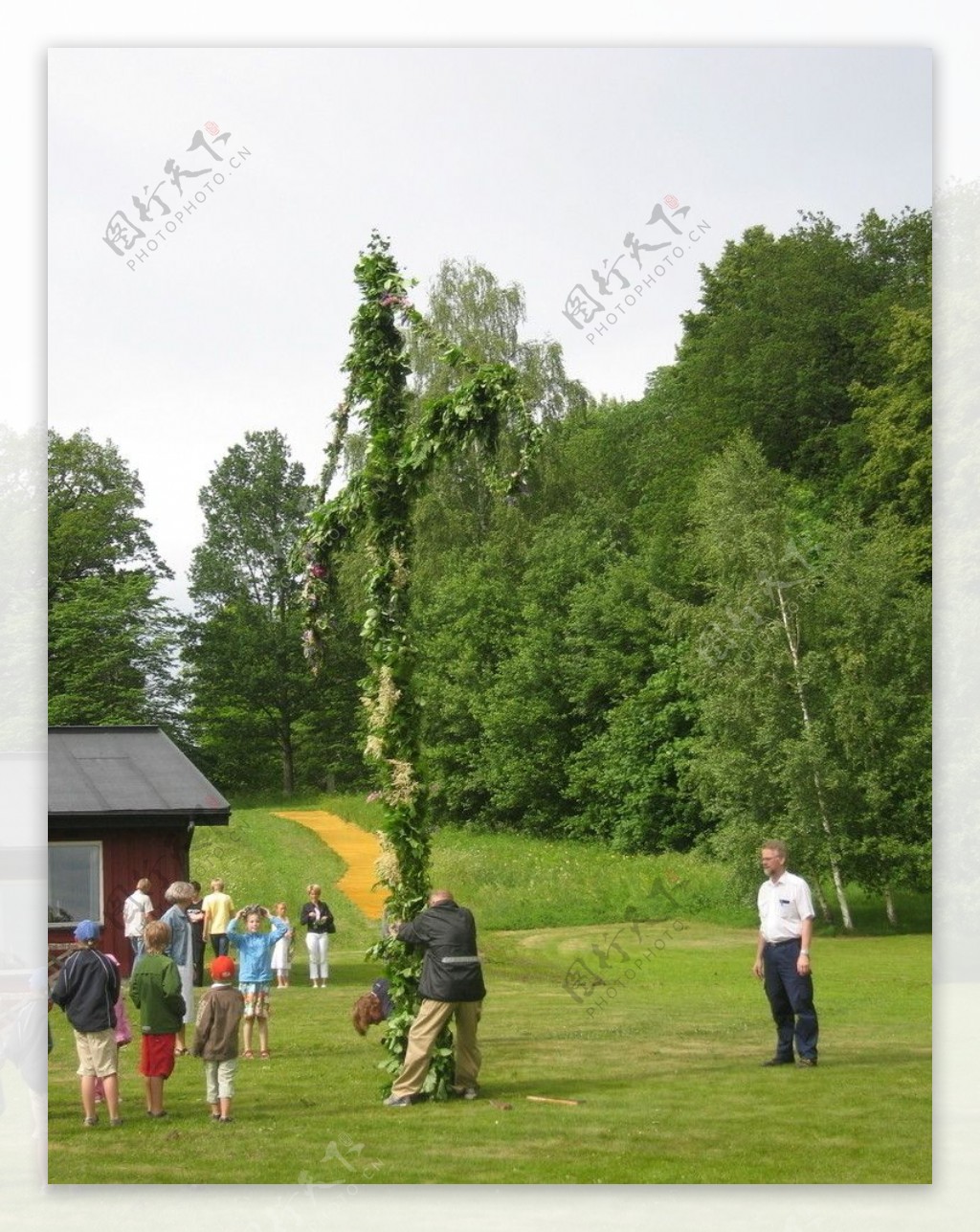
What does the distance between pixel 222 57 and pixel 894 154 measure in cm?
650

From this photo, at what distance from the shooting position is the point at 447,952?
10.9 meters

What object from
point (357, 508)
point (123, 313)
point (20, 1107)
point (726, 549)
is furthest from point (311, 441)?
point (726, 549)

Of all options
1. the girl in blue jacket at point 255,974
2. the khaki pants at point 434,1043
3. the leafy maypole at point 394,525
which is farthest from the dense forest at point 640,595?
the khaki pants at point 434,1043

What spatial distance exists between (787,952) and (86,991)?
15.4 feet

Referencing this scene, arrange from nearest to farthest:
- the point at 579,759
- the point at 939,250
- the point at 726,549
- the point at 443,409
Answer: the point at 443,409 < the point at 939,250 < the point at 726,549 < the point at 579,759

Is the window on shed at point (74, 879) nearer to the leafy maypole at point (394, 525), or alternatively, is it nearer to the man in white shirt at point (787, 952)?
the leafy maypole at point (394, 525)

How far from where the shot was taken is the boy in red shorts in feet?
35.9

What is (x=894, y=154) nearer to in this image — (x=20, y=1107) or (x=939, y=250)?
(x=939, y=250)

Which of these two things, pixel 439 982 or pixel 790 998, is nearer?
pixel 439 982

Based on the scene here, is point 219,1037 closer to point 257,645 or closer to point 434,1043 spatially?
point 434,1043

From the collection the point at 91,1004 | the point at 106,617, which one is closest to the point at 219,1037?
the point at 91,1004

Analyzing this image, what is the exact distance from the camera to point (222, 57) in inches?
527

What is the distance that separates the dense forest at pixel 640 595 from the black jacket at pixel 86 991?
21.8ft

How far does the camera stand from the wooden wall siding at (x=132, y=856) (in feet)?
54.3
